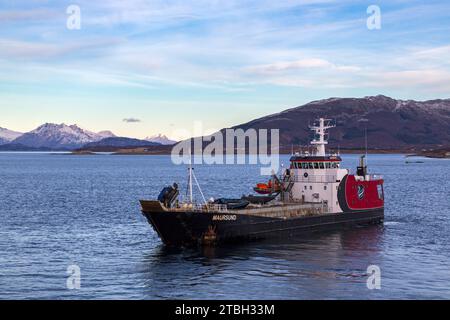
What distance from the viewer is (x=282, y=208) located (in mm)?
55156

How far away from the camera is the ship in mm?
47750

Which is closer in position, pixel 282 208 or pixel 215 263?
pixel 215 263

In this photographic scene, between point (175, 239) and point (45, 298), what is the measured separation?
16.1m

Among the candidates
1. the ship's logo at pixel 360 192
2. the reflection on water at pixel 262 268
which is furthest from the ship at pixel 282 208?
the reflection on water at pixel 262 268

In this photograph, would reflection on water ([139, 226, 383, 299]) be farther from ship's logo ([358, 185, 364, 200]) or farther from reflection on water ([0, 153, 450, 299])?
ship's logo ([358, 185, 364, 200])

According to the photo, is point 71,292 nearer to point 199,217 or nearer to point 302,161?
point 199,217

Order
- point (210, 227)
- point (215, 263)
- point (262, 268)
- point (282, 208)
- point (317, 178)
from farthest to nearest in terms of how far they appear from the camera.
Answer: point (317, 178) → point (282, 208) → point (210, 227) → point (215, 263) → point (262, 268)

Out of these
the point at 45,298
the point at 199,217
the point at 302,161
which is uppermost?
the point at 302,161

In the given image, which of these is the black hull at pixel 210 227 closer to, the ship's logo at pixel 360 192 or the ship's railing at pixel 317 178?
the ship's railing at pixel 317 178

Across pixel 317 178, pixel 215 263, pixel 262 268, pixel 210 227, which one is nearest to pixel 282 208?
pixel 317 178

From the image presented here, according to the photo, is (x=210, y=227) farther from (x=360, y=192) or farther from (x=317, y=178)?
(x=360, y=192)

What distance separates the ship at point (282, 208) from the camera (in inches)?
1880
